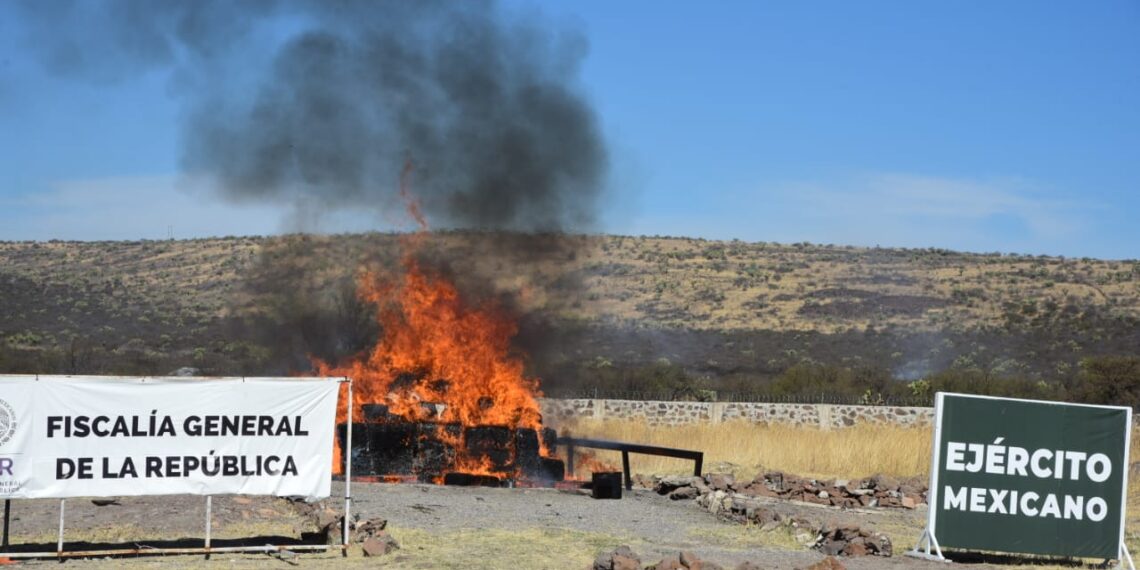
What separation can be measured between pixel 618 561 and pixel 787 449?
15537 millimetres

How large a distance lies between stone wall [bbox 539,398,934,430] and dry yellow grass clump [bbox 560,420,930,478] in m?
3.19

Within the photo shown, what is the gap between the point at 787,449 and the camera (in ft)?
91.6

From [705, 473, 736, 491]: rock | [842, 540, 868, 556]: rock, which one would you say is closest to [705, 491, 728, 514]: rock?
[705, 473, 736, 491]: rock

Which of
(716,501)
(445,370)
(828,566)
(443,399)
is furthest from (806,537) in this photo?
(445,370)

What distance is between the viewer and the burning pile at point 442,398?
2272cm

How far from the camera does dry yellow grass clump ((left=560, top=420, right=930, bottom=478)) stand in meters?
26.2

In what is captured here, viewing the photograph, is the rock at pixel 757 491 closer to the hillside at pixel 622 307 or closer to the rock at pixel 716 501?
the rock at pixel 716 501

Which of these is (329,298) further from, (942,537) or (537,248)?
(942,537)

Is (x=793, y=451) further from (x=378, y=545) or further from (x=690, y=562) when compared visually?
(x=690, y=562)

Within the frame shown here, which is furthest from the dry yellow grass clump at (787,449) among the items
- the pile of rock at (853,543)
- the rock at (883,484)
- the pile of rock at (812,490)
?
the pile of rock at (853,543)

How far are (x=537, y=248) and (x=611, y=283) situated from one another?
45733 mm

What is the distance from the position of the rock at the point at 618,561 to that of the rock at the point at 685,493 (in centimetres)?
798

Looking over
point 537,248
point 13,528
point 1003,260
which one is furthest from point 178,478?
point 1003,260

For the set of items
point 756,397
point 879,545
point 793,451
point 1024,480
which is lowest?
point 793,451
